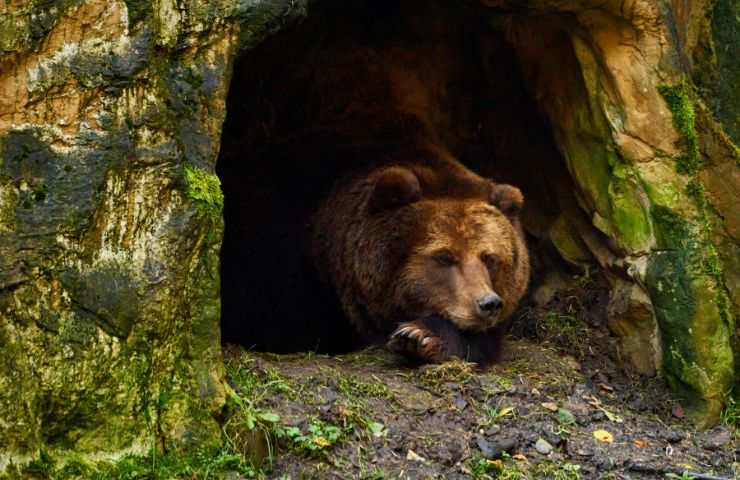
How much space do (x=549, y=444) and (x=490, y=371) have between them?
1.07 metres

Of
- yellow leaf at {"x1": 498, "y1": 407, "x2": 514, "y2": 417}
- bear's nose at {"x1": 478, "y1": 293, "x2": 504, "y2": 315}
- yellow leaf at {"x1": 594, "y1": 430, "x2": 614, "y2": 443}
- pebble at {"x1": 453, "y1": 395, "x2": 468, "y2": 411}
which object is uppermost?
bear's nose at {"x1": 478, "y1": 293, "x2": 504, "y2": 315}

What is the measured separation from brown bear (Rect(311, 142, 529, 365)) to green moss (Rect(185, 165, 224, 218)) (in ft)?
6.66

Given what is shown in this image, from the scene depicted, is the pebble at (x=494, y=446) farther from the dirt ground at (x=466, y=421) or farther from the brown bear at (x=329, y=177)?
the brown bear at (x=329, y=177)

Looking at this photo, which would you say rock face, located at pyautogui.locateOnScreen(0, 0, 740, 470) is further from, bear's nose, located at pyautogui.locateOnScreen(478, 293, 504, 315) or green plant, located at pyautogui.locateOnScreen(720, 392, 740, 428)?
green plant, located at pyautogui.locateOnScreen(720, 392, 740, 428)

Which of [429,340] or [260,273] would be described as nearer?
[429,340]

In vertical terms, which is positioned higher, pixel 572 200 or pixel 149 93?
pixel 149 93

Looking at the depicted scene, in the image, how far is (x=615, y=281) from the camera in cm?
705

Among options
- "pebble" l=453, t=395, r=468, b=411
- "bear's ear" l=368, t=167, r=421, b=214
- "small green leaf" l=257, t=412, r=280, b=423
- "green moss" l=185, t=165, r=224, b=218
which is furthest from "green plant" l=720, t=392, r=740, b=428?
"green moss" l=185, t=165, r=224, b=218

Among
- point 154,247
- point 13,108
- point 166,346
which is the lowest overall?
point 166,346

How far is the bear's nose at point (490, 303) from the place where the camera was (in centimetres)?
633

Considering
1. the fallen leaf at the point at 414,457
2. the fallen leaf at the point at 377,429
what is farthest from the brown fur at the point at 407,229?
the fallen leaf at the point at 414,457

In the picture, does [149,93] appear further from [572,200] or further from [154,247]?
[572,200]

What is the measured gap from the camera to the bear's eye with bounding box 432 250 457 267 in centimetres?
670

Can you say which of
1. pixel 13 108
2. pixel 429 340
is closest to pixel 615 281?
pixel 429 340
